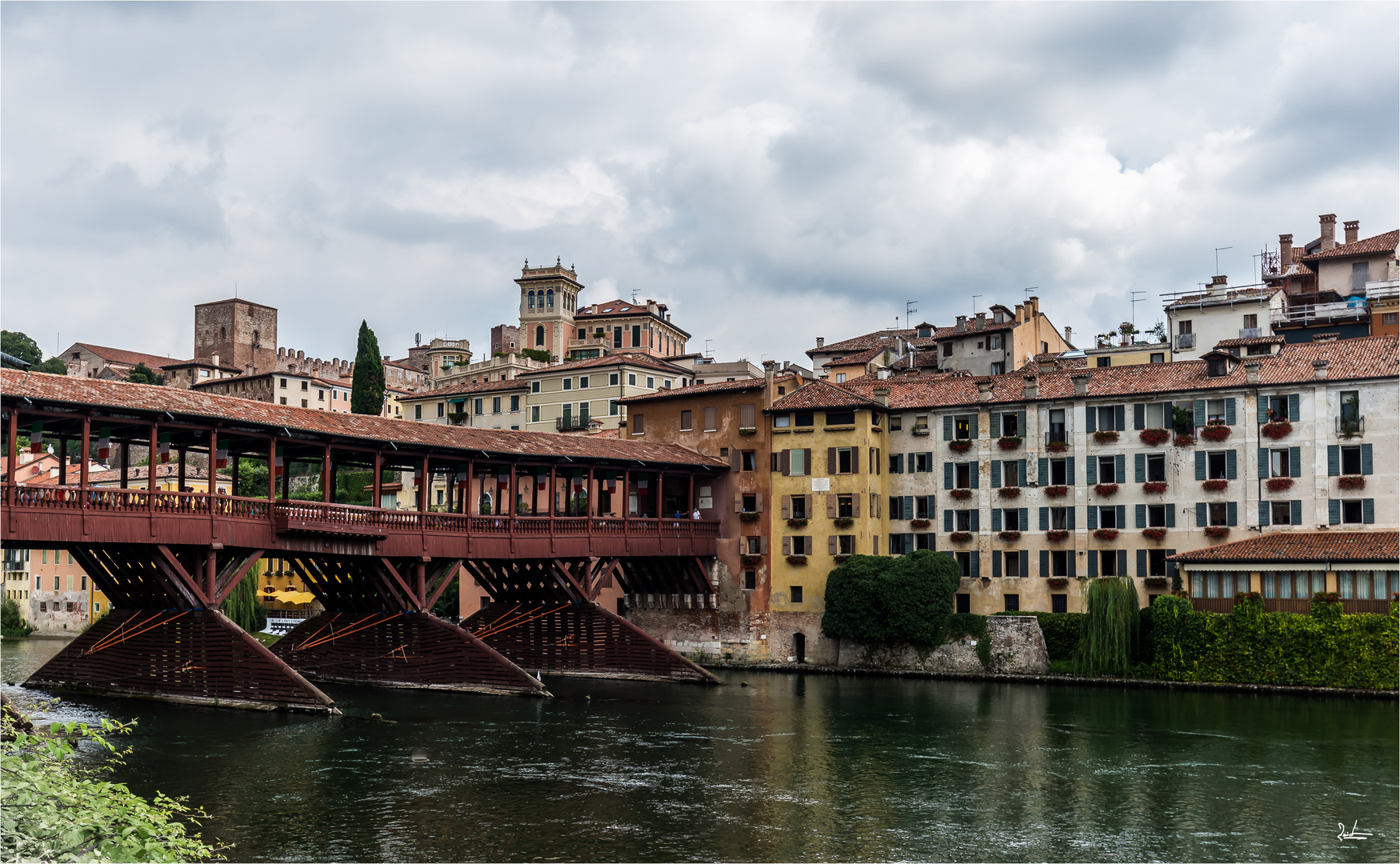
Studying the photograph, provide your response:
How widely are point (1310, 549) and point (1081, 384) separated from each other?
1181 cm

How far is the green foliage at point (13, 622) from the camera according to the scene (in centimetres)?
9388

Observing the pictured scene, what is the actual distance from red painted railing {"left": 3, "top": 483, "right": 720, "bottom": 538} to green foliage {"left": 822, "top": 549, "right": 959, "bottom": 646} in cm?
758

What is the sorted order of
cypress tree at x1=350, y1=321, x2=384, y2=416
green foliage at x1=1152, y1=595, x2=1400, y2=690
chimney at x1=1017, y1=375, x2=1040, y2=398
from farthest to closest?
cypress tree at x1=350, y1=321, x2=384, y2=416 → chimney at x1=1017, y1=375, x2=1040, y2=398 → green foliage at x1=1152, y1=595, x2=1400, y2=690

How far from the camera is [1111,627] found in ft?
167

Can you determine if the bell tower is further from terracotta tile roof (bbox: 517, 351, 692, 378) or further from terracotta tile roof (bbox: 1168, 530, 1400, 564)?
terracotta tile roof (bbox: 1168, 530, 1400, 564)

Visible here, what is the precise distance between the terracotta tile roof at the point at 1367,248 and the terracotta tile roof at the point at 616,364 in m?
42.9

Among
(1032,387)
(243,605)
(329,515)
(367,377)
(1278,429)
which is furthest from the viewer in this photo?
(367,377)

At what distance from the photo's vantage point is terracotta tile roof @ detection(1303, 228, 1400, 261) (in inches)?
2854

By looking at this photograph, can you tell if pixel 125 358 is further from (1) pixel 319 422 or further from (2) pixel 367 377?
(1) pixel 319 422

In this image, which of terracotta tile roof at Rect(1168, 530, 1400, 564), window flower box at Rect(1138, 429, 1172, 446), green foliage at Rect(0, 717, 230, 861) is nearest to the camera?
green foliage at Rect(0, 717, 230, 861)

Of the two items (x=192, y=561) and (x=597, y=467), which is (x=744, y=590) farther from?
(x=192, y=561)

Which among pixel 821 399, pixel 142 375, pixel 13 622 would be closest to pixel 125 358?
pixel 142 375
